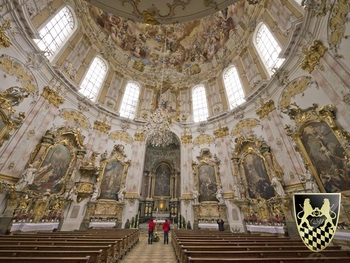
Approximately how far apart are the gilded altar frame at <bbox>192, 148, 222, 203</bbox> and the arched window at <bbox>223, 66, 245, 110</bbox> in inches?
198

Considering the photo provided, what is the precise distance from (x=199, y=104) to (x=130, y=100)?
7.29 m

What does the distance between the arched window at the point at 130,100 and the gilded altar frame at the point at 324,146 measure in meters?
13.2

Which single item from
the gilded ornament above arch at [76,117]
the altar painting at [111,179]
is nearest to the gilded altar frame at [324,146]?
the altar painting at [111,179]

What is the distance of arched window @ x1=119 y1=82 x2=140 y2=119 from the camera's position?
51.4ft

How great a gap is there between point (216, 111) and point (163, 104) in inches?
222

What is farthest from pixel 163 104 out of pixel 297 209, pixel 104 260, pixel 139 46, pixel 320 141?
pixel 297 209

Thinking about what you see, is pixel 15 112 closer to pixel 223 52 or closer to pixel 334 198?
pixel 334 198

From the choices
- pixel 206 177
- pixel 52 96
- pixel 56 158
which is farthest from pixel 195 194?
pixel 52 96

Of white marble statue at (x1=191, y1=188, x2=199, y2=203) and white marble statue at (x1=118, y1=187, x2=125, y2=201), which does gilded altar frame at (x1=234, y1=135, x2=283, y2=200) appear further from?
white marble statue at (x1=118, y1=187, x2=125, y2=201)

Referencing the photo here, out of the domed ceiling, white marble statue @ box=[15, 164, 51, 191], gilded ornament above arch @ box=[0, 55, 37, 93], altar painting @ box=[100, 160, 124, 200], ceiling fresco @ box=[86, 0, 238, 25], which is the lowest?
white marble statue @ box=[15, 164, 51, 191]

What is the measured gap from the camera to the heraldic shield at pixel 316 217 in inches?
44.9

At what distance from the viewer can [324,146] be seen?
269 inches

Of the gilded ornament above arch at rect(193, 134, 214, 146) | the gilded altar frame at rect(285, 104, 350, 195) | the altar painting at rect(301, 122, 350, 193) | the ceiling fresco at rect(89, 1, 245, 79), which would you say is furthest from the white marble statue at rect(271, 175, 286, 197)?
the ceiling fresco at rect(89, 1, 245, 79)

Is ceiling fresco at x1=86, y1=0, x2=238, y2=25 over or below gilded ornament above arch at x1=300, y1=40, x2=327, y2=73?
below
